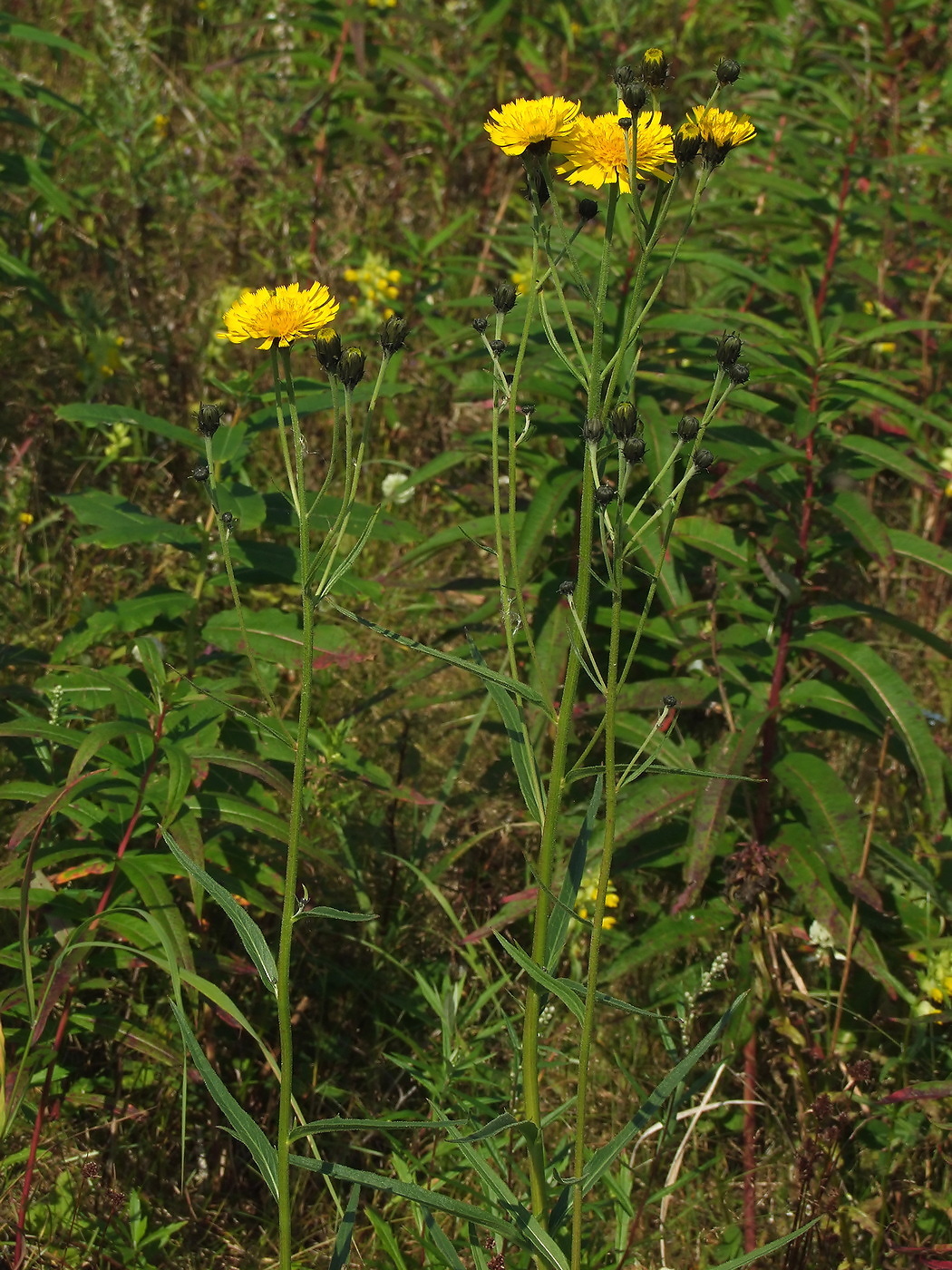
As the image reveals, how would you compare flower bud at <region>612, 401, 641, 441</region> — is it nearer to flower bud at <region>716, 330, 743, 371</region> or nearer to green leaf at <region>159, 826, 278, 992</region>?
flower bud at <region>716, 330, 743, 371</region>

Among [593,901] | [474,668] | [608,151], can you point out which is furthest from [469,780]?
[608,151]

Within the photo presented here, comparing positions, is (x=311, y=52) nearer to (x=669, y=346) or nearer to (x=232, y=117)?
(x=232, y=117)

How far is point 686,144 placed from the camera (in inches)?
51.0

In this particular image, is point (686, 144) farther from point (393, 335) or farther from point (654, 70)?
point (393, 335)

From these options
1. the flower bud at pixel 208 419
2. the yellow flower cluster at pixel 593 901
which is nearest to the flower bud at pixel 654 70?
the flower bud at pixel 208 419

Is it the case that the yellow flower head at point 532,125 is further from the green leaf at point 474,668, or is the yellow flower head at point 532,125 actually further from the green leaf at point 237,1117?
the green leaf at point 237,1117

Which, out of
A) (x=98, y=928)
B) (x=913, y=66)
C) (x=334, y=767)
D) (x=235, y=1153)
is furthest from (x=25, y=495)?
(x=913, y=66)

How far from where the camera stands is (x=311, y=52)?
4.44 meters

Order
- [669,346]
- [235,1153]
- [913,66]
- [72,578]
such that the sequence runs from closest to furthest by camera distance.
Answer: [235,1153]
[669,346]
[72,578]
[913,66]

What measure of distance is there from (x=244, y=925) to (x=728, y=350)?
0.82 metres

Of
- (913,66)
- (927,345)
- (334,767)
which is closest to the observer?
(334,767)

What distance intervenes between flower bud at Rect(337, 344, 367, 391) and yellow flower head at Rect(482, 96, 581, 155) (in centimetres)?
29

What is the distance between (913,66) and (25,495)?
375 centimetres

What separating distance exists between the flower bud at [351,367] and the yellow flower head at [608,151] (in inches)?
12.9
